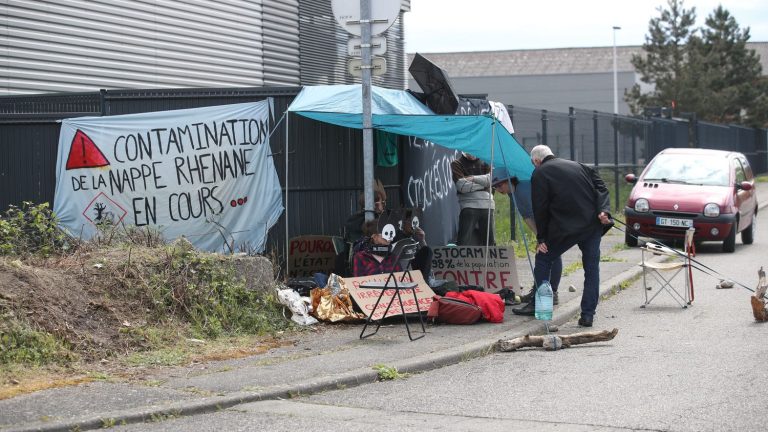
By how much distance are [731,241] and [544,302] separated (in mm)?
8710

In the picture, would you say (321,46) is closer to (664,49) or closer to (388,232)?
(388,232)

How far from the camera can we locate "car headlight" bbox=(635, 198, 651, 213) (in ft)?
57.8

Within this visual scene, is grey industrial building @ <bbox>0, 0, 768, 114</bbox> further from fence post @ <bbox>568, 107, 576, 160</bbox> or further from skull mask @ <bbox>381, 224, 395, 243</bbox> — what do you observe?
skull mask @ <bbox>381, 224, 395, 243</bbox>

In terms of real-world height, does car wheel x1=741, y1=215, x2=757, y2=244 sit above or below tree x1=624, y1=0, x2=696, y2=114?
below

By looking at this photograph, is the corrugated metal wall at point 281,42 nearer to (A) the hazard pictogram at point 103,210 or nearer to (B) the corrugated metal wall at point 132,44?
(B) the corrugated metal wall at point 132,44

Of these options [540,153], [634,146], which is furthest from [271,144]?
[634,146]

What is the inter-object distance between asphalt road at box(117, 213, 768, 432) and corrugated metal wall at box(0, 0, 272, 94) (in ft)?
25.7

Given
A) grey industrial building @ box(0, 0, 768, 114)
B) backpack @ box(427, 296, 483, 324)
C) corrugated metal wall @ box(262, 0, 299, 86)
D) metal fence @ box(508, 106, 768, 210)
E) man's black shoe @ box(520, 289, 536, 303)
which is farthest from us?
metal fence @ box(508, 106, 768, 210)

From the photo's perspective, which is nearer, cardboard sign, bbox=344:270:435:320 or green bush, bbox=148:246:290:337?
green bush, bbox=148:246:290:337

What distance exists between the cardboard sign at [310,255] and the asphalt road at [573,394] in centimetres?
291

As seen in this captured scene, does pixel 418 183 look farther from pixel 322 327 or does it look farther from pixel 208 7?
pixel 208 7

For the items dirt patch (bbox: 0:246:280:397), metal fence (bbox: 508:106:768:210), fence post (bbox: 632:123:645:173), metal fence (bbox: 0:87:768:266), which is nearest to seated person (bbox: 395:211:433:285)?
metal fence (bbox: 0:87:768:266)

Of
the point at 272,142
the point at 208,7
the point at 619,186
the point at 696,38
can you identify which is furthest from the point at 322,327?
the point at 696,38

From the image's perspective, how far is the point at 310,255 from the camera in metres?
11.8
